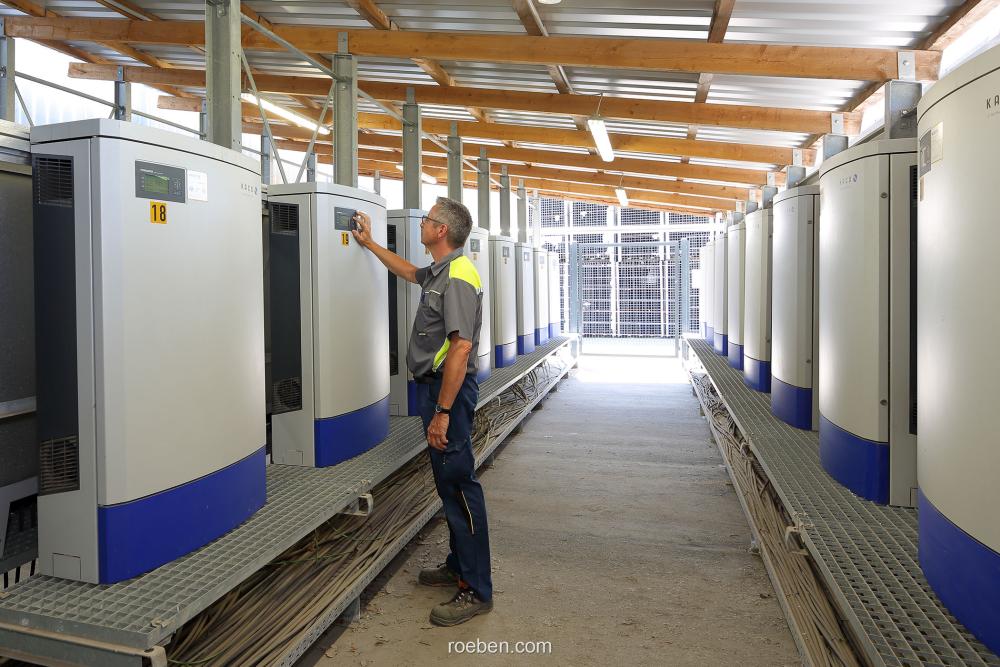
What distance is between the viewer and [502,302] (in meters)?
7.61

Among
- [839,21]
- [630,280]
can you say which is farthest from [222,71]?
[630,280]

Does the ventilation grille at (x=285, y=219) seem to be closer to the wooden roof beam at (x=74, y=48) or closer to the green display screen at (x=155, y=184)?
the green display screen at (x=155, y=184)

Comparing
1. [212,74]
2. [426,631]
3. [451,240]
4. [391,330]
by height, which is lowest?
[426,631]

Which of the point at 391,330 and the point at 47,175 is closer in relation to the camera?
the point at 47,175

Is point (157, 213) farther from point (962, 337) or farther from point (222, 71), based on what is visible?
point (962, 337)

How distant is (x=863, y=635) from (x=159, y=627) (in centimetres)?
202

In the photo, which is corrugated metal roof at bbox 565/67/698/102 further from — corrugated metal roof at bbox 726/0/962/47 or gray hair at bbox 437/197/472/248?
gray hair at bbox 437/197/472/248

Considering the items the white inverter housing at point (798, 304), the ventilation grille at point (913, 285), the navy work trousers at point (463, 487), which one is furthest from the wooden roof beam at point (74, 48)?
the ventilation grille at point (913, 285)

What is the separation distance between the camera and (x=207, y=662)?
2135mm

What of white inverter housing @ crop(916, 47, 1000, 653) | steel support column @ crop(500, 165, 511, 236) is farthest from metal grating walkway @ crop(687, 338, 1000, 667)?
steel support column @ crop(500, 165, 511, 236)

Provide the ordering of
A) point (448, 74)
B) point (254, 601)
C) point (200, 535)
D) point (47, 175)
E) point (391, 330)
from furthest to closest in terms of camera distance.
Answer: point (448, 74) → point (391, 330) → point (254, 601) → point (200, 535) → point (47, 175)

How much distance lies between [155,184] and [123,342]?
0.53m

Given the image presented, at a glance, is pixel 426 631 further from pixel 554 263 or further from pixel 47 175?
pixel 554 263

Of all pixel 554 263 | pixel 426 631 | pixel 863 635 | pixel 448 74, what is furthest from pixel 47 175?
pixel 554 263
